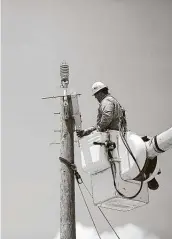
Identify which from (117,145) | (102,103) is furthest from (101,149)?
(102,103)

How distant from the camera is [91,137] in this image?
4.79 meters

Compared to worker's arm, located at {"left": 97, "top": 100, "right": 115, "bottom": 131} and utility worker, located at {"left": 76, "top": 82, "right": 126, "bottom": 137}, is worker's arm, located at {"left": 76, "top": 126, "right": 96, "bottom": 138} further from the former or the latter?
worker's arm, located at {"left": 97, "top": 100, "right": 115, "bottom": 131}

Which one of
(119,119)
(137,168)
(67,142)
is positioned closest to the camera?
(137,168)

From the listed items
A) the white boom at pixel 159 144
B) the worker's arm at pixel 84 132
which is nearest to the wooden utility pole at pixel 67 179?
the worker's arm at pixel 84 132

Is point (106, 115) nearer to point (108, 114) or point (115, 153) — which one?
point (108, 114)

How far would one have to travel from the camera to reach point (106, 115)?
16.2ft

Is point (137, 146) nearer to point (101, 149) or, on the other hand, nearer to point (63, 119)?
point (101, 149)

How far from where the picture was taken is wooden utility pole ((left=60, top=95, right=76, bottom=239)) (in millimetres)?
5113

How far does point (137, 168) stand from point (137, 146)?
0.55ft

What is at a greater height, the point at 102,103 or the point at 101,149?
the point at 102,103

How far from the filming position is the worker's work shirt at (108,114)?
4.91m

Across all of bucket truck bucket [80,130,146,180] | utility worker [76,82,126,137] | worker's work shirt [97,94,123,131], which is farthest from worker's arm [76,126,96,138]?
bucket truck bucket [80,130,146,180]

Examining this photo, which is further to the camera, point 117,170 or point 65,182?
point 65,182

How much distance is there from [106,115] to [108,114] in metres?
0.02
